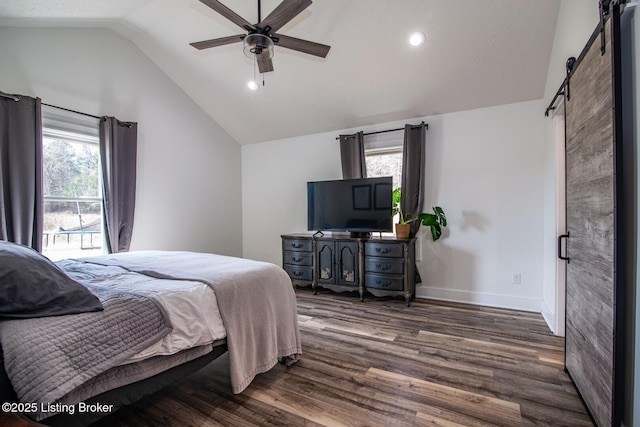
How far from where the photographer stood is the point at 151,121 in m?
3.83

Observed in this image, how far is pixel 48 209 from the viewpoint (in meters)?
3.02

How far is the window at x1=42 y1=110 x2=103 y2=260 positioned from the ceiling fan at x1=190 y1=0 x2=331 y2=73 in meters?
2.08

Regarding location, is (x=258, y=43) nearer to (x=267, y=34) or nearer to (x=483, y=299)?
(x=267, y=34)

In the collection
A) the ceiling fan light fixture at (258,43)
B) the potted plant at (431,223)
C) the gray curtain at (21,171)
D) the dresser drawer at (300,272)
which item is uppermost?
the ceiling fan light fixture at (258,43)

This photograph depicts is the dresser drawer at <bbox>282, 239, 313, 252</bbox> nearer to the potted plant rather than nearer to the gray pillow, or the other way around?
the potted plant

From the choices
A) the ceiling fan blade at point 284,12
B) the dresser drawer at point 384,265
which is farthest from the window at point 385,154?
the ceiling fan blade at point 284,12

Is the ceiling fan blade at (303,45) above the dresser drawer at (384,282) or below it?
above

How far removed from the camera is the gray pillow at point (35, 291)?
1139 millimetres

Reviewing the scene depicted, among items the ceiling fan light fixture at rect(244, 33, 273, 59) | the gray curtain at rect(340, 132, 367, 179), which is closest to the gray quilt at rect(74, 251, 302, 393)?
the ceiling fan light fixture at rect(244, 33, 273, 59)

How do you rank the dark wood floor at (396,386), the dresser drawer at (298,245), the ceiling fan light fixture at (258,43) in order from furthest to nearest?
the dresser drawer at (298,245), the ceiling fan light fixture at (258,43), the dark wood floor at (396,386)

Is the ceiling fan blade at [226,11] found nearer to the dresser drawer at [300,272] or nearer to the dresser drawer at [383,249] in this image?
the dresser drawer at [383,249]

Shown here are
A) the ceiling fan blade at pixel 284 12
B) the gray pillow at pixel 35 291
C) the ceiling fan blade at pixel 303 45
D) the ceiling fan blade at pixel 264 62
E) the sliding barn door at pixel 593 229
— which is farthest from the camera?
the ceiling fan blade at pixel 264 62

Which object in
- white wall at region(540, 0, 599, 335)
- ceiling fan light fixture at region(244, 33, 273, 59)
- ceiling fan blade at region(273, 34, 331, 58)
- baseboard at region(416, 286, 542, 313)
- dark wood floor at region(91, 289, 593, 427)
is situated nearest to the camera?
dark wood floor at region(91, 289, 593, 427)

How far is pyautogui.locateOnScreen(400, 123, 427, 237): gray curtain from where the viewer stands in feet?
12.1
